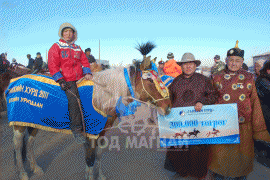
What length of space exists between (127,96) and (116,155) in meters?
1.90

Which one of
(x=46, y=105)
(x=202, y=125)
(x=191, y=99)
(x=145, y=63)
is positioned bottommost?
(x=202, y=125)

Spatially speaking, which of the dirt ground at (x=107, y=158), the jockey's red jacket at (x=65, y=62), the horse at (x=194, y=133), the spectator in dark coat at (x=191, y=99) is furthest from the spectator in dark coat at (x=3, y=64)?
the horse at (x=194, y=133)

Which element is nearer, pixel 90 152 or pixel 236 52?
pixel 236 52

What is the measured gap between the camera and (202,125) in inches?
93.3

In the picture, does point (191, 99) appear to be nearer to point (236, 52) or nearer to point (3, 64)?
point (236, 52)

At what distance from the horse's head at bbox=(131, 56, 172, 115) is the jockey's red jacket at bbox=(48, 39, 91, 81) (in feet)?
2.94

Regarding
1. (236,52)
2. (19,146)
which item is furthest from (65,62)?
(236,52)

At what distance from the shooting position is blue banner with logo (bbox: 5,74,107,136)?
2557 millimetres

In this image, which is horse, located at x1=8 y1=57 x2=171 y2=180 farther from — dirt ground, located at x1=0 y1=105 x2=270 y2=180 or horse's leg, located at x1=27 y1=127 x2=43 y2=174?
horse's leg, located at x1=27 y1=127 x2=43 y2=174

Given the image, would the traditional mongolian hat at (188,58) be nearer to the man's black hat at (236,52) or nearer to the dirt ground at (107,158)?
the man's black hat at (236,52)

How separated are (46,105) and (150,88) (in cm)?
167

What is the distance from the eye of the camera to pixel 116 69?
8.63 ft

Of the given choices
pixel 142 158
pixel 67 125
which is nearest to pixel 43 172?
pixel 67 125

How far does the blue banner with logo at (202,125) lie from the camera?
231 cm
